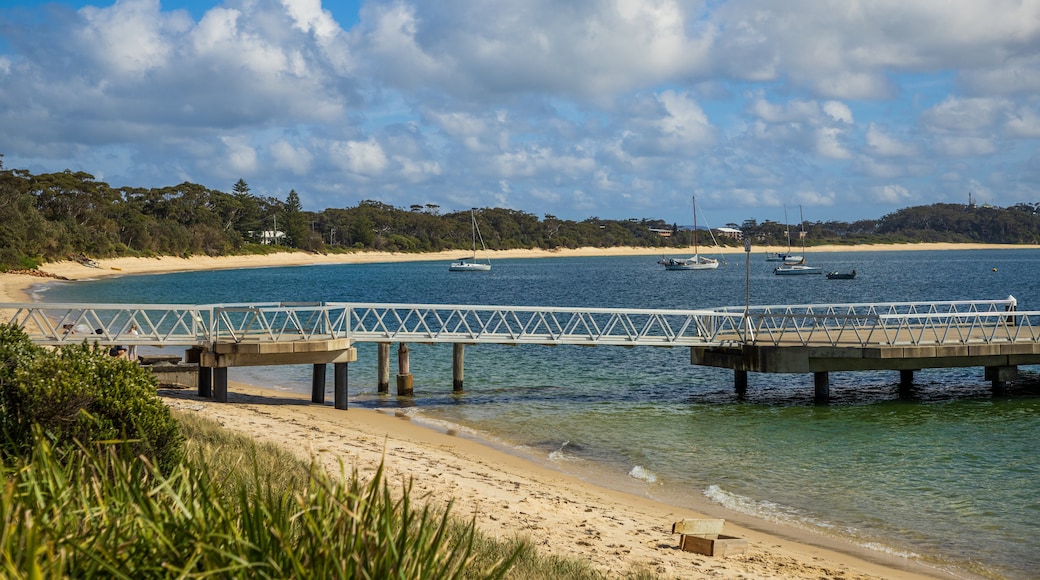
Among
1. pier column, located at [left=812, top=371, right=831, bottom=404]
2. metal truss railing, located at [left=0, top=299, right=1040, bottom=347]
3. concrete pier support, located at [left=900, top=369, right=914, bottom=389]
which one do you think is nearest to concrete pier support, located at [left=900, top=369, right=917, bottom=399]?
concrete pier support, located at [left=900, top=369, right=914, bottom=389]

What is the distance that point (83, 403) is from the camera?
9547 millimetres

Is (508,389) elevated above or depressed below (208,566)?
below

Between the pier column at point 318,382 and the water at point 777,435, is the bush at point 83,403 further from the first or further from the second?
the pier column at point 318,382

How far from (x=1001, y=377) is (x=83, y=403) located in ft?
85.1

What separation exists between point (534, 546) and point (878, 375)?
2545 cm

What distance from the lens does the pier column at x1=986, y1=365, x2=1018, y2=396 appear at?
90.2 ft

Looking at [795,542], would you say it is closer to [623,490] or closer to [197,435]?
[623,490]

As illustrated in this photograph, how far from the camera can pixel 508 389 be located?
29594mm

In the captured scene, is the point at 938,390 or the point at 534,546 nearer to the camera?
the point at 534,546

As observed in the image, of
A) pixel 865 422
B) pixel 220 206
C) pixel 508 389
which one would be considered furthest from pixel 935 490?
pixel 220 206

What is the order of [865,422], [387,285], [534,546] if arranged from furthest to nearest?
1. [387,285]
2. [865,422]
3. [534,546]

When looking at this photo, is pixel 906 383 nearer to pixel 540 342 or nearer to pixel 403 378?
pixel 540 342

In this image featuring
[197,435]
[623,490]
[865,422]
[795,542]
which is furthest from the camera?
[865,422]

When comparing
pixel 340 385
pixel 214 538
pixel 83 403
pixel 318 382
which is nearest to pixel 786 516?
pixel 83 403
